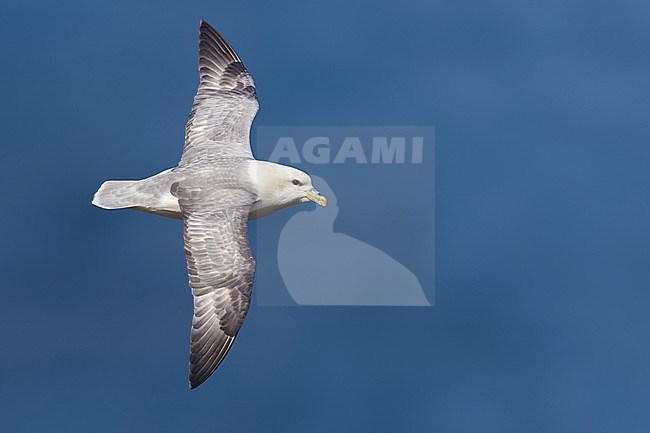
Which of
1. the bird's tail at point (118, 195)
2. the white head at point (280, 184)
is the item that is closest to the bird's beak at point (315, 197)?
the white head at point (280, 184)

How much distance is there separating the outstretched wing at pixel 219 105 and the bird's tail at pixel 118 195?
0.54m

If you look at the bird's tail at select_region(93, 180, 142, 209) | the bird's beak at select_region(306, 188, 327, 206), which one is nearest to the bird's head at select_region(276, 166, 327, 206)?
the bird's beak at select_region(306, 188, 327, 206)

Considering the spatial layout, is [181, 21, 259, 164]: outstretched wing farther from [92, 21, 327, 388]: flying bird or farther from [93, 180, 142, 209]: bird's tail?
[93, 180, 142, 209]: bird's tail

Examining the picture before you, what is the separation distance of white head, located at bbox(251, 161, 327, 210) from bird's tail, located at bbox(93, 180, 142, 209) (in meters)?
0.89

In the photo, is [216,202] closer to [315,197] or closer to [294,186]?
[294,186]

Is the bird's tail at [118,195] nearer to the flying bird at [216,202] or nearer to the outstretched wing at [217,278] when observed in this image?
the flying bird at [216,202]

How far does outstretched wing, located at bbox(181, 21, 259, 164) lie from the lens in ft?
30.0

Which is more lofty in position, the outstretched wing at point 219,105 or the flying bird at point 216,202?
the outstretched wing at point 219,105

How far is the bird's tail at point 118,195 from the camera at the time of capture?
8.52 metres

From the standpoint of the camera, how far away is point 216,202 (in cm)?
836

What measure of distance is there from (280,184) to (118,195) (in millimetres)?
1209

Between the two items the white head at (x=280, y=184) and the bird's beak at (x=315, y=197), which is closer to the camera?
the white head at (x=280, y=184)

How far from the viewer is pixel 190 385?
309 inches

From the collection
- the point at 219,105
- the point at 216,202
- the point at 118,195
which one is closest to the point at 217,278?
the point at 216,202
